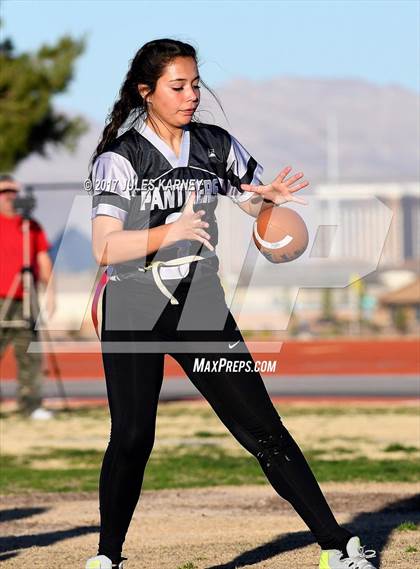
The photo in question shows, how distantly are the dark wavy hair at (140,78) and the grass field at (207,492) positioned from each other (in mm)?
2025

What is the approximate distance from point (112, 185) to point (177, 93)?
0.46 m

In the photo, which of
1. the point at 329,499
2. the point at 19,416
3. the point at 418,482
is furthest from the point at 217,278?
the point at 19,416

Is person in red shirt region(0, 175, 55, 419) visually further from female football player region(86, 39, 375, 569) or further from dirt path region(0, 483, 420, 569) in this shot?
female football player region(86, 39, 375, 569)

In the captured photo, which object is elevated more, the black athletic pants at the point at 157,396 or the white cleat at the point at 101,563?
the black athletic pants at the point at 157,396

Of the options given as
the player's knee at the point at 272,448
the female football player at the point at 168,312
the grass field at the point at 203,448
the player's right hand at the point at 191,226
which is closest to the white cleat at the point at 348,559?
the female football player at the point at 168,312

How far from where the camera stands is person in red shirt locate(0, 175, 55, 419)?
14094 mm

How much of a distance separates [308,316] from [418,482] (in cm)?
4626

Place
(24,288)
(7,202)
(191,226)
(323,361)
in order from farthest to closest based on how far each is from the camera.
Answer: (323,361)
(24,288)
(7,202)
(191,226)

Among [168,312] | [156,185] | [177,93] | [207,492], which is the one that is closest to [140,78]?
[177,93]

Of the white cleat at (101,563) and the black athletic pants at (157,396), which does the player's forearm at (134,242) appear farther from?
the white cleat at (101,563)

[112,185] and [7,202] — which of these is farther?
[7,202]

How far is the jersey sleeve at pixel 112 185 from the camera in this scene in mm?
5527

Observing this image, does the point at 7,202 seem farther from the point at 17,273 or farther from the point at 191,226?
the point at 191,226

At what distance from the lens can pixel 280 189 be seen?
18.9ft
